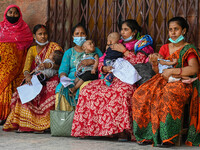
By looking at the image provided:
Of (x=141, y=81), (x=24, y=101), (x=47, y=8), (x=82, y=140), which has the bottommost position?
(x=82, y=140)

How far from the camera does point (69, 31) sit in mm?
6258

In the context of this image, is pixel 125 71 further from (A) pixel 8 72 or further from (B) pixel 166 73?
(A) pixel 8 72

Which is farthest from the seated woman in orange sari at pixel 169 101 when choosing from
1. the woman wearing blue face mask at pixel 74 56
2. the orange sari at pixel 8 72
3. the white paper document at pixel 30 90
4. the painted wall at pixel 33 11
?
the painted wall at pixel 33 11

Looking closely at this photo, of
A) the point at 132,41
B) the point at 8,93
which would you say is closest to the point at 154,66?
the point at 132,41

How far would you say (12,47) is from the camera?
6020 millimetres

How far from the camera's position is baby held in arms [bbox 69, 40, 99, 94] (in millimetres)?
5059

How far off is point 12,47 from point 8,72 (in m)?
0.47

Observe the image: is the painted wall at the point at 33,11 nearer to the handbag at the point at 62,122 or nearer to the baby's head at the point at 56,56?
the baby's head at the point at 56,56

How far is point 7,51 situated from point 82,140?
8.08 feet

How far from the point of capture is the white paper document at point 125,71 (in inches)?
175

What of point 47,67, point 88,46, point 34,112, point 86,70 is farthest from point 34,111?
point 88,46

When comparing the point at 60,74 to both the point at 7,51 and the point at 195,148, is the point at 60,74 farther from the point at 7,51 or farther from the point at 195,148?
the point at 195,148

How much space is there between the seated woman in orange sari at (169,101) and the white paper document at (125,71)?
0.23m

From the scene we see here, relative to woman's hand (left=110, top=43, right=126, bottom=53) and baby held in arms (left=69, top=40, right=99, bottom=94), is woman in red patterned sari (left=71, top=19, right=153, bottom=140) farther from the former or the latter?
baby held in arms (left=69, top=40, right=99, bottom=94)
